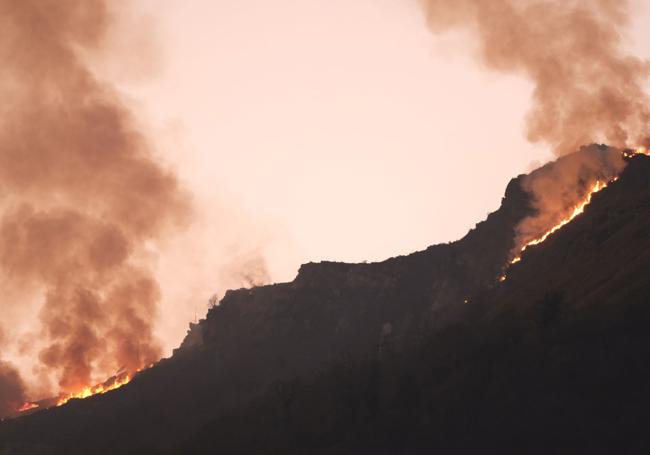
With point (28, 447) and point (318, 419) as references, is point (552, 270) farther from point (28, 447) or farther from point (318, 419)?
point (28, 447)

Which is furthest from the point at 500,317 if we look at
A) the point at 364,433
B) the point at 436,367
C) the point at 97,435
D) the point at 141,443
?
the point at 97,435

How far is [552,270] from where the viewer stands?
182m

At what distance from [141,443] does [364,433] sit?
80.6 metres

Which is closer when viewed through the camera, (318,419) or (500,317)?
(318,419)

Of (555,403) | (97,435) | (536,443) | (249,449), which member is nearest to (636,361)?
(555,403)

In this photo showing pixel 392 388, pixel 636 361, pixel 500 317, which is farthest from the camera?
pixel 500 317

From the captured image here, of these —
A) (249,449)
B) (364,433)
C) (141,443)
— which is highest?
(141,443)

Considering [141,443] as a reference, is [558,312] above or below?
below

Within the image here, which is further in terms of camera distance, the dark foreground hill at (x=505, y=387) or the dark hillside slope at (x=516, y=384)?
the dark foreground hill at (x=505, y=387)

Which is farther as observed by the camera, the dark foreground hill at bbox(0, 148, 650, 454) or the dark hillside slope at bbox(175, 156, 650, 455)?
the dark foreground hill at bbox(0, 148, 650, 454)

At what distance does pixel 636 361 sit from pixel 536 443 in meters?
21.1

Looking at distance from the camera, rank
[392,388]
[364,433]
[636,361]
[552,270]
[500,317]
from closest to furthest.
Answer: [636,361], [364,433], [392,388], [500,317], [552,270]

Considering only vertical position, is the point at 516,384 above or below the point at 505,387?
below

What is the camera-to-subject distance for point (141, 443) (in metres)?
188
